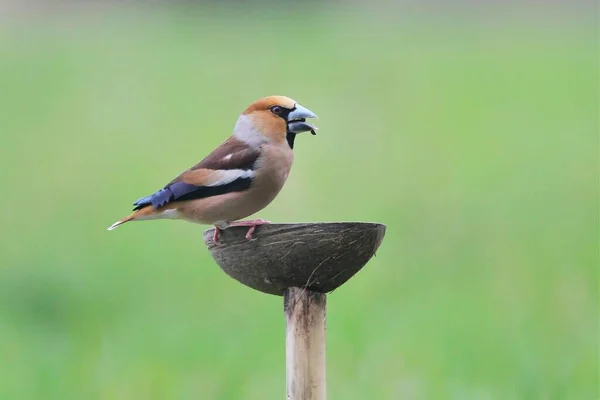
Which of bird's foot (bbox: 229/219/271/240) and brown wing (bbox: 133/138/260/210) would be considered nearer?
bird's foot (bbox: 229/219/271/240)

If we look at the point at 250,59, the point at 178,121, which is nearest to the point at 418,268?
the point at 178,121

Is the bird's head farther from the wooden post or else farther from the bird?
the wooden post

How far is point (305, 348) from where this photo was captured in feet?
10.4

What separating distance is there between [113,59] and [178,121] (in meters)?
1.98

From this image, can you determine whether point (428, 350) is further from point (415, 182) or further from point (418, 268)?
Result: point (415, 182)

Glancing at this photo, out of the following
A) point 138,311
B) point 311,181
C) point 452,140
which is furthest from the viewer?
point 452,140

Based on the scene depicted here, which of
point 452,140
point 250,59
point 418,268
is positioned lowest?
point 418,268

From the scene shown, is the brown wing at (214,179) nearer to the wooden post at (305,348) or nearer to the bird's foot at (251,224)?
the bird's foot at (251,224)

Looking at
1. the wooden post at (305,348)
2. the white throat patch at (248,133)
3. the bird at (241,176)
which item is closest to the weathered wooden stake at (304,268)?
the wooden post at (305,348)

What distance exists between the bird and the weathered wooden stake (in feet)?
0.49

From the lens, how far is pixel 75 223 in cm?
726

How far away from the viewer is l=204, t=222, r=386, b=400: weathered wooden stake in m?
3.10

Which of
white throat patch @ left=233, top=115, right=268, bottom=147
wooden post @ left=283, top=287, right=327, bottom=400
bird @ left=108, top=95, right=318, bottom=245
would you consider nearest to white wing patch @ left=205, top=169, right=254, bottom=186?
bird @ left=108, top=95, right=318, bottom=245

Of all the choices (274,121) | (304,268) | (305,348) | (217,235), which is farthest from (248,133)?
(305,348)
